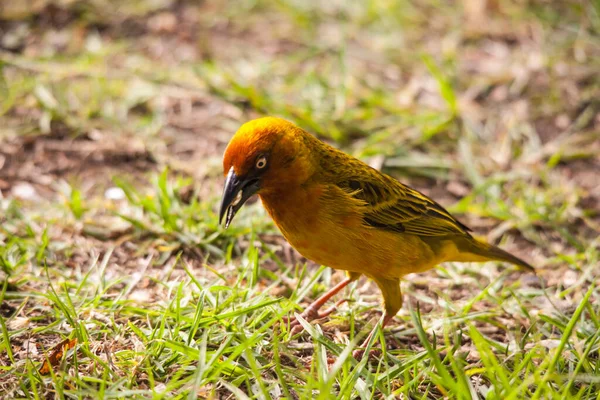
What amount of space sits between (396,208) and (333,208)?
22.5 inches

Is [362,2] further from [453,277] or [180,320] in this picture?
[180,320]

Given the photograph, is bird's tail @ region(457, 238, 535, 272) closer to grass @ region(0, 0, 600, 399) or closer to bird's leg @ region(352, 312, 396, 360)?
grass @ region(0, 0, 600, 399)

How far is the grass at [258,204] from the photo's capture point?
3518mm

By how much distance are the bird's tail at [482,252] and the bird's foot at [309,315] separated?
91 cm

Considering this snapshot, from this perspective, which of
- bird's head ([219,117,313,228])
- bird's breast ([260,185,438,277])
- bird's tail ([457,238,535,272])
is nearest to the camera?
bird's head ([219,117,313,228])

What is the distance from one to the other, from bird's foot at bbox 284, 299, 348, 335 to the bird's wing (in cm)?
60

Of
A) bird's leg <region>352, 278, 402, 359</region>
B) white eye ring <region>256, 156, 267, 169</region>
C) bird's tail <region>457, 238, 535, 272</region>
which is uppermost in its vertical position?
white eye ring <region>256, 156, 267, 169</region>

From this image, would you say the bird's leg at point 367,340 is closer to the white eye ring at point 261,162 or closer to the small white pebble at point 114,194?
the white eye ring at point 261,162

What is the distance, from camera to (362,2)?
8453 mm

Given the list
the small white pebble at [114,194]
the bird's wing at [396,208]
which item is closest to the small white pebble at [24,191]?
the small white pebble at [114,194]

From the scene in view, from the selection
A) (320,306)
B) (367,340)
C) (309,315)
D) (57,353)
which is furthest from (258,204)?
(57,353)

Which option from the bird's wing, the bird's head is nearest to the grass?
the bird's wing

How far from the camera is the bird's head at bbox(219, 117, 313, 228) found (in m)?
3.65

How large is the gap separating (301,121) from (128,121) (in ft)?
5.29
